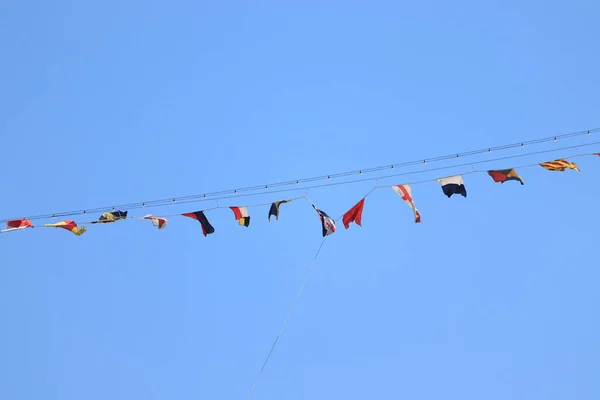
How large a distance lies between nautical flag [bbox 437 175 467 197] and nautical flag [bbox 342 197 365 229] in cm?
188

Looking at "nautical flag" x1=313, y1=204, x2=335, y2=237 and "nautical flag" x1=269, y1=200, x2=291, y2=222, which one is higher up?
"nautical flag" x1=269, y1=200, x2=291, y2=222

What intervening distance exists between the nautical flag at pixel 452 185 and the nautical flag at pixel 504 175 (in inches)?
27.3

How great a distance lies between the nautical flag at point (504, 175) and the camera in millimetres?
28000

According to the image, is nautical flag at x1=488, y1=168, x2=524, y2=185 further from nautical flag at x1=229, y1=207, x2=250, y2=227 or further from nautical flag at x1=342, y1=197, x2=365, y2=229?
nautical flag at x1=229, y1=207, x2=250, y2=227

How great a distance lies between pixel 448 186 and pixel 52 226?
922 centimetres

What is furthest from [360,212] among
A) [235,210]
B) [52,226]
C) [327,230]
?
[52,226]

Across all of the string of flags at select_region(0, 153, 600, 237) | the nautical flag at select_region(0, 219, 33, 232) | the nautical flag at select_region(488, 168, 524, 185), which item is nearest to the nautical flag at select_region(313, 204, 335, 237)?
the string of flags at select_region(0, 153, 600, 237)

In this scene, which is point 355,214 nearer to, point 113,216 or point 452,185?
point 452,185

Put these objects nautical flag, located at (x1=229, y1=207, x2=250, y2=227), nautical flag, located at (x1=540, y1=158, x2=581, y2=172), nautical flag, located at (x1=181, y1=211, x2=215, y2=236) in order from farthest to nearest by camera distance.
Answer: nautical flag, located at (x1=229, y1=207, x2=250, y2=227) < nautical flag, located at (x1=181, y1=211, x2=215, y2=236) < nautical flag, located at (x1=540, y1=158, x2=581, y2=172)

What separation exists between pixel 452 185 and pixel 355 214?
91.5 inches

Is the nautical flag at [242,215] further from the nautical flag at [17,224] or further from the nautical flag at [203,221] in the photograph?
the nautical flag at [17,224]

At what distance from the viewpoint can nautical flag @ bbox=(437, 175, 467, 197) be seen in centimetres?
2811

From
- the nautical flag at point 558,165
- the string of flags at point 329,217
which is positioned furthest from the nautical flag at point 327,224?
the nautical flag at point 558,165

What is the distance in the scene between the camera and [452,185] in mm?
28203
